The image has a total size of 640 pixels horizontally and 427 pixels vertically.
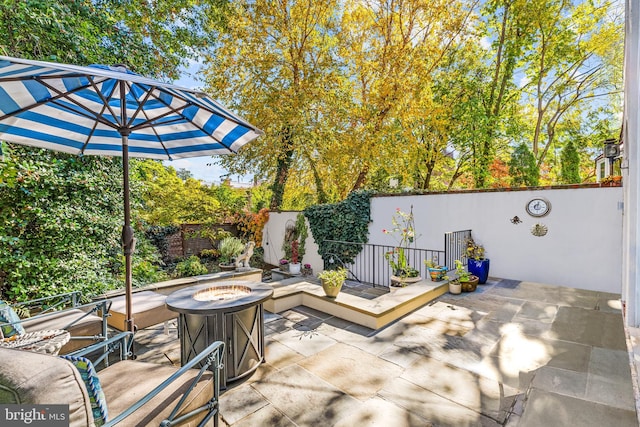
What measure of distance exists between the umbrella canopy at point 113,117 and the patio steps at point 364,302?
2.09 meters

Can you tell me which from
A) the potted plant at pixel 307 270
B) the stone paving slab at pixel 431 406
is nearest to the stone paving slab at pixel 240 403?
the stone paving slab at pixel 431 406

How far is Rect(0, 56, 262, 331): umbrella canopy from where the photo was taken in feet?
6.97

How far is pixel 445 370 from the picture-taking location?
2707mm

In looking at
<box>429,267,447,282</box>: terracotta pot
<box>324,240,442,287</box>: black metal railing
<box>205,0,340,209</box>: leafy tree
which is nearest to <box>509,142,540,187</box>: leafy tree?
<box>324,240,442,287</box>: black metal railing

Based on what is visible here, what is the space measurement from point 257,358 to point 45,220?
12.4 ft

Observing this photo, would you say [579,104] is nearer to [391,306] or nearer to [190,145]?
[391,306]

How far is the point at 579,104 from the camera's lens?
12.1 m

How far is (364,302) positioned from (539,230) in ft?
13.2


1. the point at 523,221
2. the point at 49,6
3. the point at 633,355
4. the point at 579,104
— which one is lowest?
the point at 633,355

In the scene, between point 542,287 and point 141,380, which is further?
point 542,287

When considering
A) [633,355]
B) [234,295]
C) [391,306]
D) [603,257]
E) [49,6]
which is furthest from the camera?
[603,257]

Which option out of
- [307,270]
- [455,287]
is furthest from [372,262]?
[455,287]

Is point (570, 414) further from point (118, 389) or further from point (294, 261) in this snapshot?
point (294, 261)

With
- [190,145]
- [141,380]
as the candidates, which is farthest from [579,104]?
[141,380]
